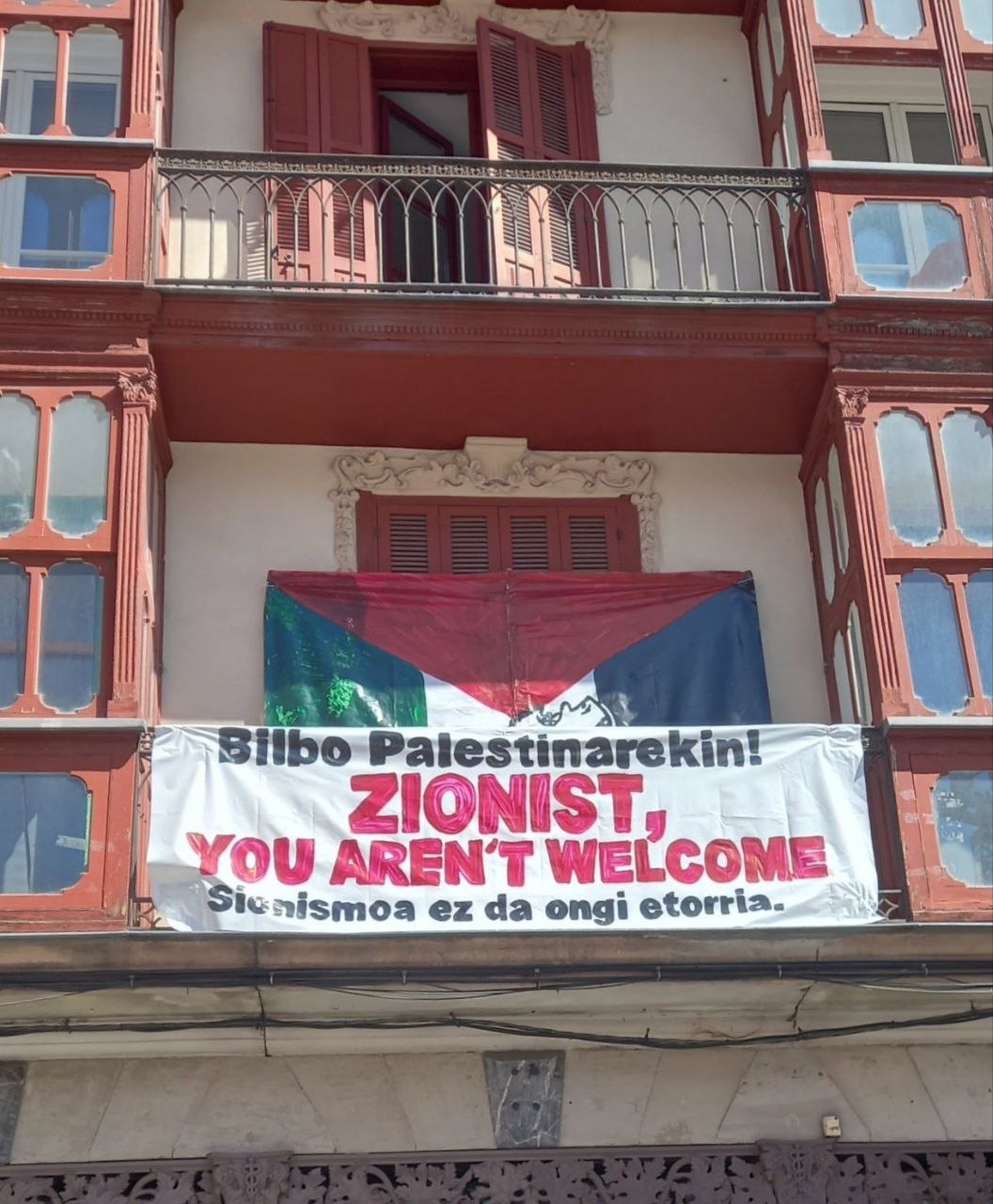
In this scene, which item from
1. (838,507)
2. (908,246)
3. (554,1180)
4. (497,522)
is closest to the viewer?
(554,1180)

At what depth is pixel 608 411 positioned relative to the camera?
38.2 ft

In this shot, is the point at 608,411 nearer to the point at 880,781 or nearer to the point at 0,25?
the point at 880,781

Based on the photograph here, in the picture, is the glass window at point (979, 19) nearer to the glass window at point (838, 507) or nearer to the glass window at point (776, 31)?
the glass window at point (776, 31)

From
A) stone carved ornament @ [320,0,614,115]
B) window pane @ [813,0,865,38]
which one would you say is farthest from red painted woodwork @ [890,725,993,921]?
stone carved ornament @ [320,0,614,115]

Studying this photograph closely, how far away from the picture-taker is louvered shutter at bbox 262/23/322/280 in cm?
1198

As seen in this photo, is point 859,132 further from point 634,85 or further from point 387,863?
point 387,863

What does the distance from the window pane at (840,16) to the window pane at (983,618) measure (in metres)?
3.85

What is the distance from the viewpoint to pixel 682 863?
953 cm

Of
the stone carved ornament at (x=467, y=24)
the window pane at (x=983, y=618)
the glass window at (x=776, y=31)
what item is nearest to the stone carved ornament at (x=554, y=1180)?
the window pane at (x=983, y=618)

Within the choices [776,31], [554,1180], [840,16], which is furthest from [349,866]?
[776,31]

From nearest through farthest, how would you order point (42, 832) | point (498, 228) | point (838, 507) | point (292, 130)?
point (42, 832) → point (838, 507) → point (498, 228) → point (292, 130)

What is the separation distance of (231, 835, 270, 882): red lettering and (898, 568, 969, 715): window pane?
359 centimetres

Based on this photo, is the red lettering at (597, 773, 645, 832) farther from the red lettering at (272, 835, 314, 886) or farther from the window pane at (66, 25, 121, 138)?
the window pane at (66, 25, 121, 138)

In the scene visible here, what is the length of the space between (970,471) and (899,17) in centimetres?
331
